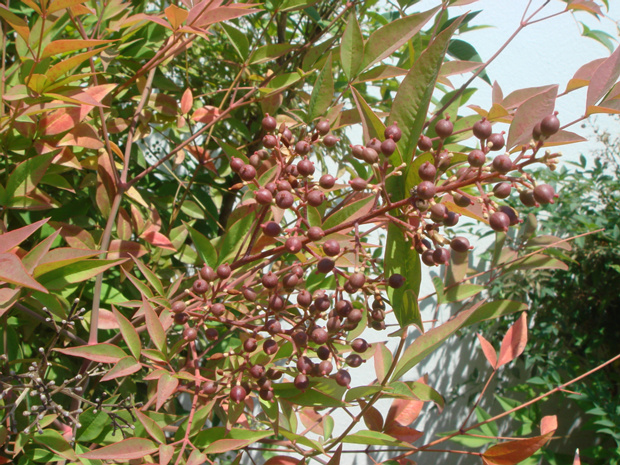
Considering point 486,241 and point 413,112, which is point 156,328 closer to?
point 413,112

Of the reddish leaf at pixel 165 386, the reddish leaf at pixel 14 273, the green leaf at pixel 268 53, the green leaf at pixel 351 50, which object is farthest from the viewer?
the green leaf at pixel 268 53

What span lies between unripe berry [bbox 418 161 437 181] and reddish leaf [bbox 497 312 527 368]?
1.02 ft

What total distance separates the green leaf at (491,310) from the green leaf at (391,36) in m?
0.27

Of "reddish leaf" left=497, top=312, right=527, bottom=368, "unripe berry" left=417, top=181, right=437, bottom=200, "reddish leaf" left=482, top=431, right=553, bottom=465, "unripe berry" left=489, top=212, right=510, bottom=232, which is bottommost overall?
"reddish leaf" left=482, top=431, right=553, bottom=465

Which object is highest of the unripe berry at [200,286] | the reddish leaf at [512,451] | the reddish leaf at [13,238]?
the reddish leaf at [13,238]

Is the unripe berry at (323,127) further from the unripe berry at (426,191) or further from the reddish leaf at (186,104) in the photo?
the reddish leaf at (186,104)

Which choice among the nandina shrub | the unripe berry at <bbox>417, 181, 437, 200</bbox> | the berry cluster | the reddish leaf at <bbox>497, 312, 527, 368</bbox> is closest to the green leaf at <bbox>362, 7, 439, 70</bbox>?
the nandina shrub

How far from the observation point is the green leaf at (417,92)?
13.4 inches

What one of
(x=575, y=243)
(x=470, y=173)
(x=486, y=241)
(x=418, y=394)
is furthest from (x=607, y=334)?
(x=470, y=173)

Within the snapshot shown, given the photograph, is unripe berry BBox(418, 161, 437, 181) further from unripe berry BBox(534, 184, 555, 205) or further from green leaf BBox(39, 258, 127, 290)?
green leaf BBox(39, 258, 127, 290)

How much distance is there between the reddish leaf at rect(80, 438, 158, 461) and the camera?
15.6 inches

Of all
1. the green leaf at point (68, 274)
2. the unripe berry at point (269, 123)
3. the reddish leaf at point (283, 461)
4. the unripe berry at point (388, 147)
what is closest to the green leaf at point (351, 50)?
the unripe berry at point (269, 123)

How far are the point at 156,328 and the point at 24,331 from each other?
308 mm

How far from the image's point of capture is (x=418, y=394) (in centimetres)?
51
